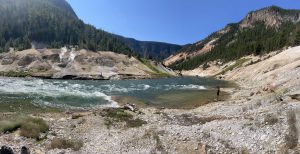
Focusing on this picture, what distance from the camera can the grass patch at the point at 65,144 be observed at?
29.7 m

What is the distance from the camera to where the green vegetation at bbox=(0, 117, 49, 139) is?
32.4 metres

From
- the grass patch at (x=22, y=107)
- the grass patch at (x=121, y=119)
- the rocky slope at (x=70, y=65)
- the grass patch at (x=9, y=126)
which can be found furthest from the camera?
the rocky slope at (x=70, y=65)

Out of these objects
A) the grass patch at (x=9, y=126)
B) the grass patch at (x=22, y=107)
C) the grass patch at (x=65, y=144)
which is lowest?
the grass patch at (x=22, y=107)

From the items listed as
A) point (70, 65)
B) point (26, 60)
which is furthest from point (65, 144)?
point (26, 60)

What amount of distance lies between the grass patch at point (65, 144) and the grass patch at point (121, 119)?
257 inches

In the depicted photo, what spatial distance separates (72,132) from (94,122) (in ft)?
12.0

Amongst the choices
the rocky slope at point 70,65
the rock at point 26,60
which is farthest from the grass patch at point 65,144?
the rock at point 26,60

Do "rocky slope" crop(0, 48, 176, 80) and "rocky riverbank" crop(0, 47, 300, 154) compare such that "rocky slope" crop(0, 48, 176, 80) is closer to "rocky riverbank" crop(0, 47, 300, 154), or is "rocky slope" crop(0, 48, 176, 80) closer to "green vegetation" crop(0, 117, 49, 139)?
"green vegetation" crop(0, 117, 49, 139)

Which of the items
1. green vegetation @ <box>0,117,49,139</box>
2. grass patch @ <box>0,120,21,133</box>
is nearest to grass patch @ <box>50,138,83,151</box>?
green vegetation @ <box>0,117,49,139</box>

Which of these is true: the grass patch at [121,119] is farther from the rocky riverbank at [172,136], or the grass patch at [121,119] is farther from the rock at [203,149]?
the rock at [203,149]

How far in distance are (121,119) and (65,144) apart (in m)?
10.5

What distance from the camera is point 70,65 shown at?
154 metres

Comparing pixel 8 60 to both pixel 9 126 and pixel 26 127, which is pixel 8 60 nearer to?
pixel 9 126

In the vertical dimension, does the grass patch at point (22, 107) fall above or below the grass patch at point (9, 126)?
below
